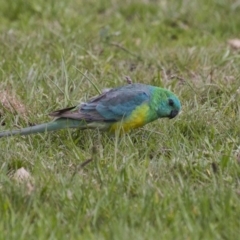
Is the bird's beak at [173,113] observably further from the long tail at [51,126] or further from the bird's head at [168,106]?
the long tail at [51,126]

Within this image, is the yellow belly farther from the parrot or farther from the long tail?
the long tail

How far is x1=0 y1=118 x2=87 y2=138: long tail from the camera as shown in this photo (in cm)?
496

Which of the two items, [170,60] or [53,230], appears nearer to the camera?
[53,230]

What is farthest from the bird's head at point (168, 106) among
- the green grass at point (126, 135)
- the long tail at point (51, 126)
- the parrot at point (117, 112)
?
the long tail at point (51, 126)

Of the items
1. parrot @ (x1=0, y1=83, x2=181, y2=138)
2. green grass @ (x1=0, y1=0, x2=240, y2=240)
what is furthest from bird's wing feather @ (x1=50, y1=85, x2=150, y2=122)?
green grass @ (x1=0, y1=0, x2=240, y2=240)

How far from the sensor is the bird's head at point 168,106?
516 cm

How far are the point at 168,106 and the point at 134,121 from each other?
238mm

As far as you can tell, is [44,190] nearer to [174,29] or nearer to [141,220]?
[141,220]

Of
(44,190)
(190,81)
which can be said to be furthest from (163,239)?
(190,81)

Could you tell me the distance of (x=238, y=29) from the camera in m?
7.76

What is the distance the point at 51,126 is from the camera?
16.5ft

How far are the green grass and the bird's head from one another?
110 millimetres

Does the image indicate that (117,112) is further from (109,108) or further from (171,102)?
(171,102)

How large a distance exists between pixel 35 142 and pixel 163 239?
4.83ft
